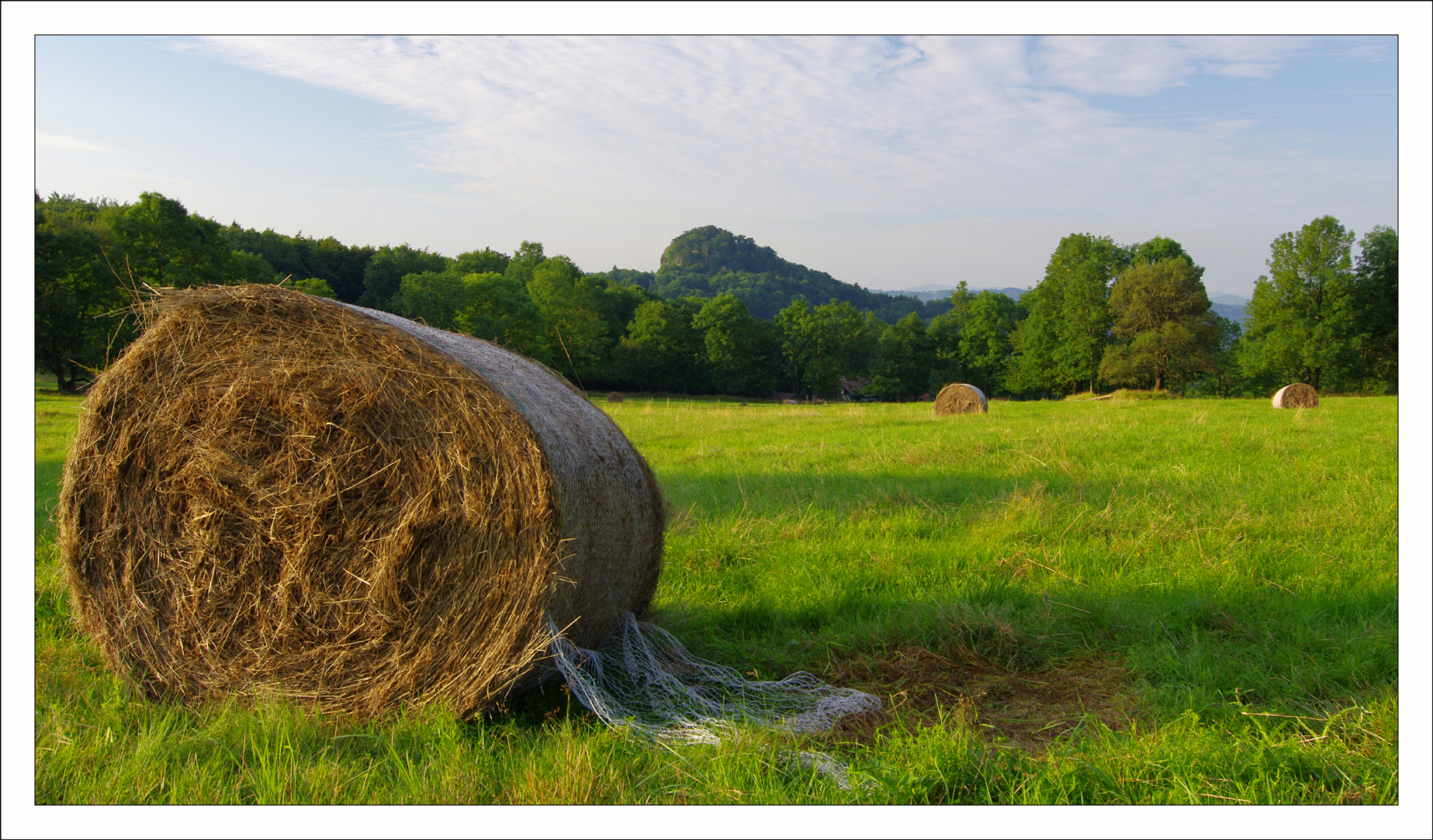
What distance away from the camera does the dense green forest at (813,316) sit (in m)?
34.7

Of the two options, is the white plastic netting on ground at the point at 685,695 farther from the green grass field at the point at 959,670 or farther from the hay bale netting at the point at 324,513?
the hay bale netting at the point at 324,513

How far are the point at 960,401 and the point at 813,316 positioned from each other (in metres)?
52.2

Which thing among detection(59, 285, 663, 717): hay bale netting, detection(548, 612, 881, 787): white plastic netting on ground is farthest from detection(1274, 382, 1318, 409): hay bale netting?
detection(59, 285, 663, 717): hay bale netting

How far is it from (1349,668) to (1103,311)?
54.4m

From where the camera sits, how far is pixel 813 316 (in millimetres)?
75375

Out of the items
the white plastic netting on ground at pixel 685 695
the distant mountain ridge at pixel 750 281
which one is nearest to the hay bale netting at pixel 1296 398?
the white plastic netting on ground at pixel 685 695

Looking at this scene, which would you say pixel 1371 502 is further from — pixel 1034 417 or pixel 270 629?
pixel 1034 417

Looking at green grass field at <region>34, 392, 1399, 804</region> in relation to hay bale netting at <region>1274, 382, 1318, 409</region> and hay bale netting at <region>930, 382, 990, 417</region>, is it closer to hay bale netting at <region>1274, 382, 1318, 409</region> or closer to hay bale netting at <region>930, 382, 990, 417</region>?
hay bale netting at <region>930, 382, 990, 417</region>

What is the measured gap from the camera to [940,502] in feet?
25.8

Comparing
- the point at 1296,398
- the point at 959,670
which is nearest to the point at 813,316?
the point at 1296,398

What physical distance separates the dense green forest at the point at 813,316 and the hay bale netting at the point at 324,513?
1732 centimetres

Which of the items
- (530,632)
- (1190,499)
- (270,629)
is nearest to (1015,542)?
(1190,499)

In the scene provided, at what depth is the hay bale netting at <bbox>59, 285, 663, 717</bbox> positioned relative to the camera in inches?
144

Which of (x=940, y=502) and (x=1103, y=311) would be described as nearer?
(x=940, y=502)
